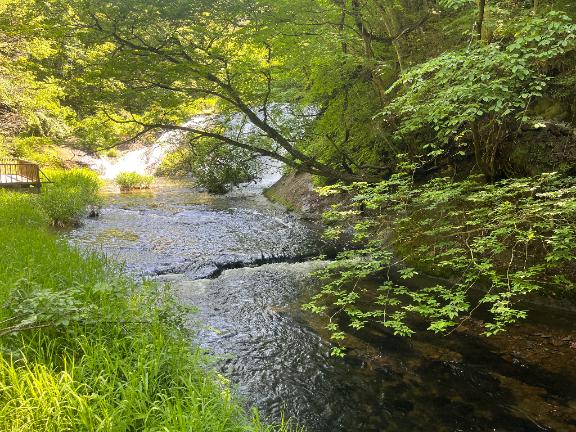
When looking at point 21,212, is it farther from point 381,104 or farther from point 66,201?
point 381,104

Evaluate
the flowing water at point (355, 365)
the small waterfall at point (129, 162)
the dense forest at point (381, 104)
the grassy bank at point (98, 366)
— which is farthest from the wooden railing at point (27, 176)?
the grassy bank at point (98, 366)

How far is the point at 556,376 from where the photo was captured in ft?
14.4

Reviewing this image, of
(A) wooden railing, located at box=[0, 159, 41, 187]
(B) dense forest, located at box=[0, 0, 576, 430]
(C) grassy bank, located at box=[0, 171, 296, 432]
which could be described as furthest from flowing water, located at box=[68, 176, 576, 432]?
(A) wooden railing, located at box=[0, 159, 41, 187]

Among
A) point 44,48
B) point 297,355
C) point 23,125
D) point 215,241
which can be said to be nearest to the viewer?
point 297,355

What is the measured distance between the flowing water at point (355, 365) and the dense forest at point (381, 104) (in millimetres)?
456

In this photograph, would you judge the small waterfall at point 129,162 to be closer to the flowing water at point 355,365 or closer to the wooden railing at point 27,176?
the wooden railing at point 27,176

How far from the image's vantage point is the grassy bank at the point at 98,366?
8.91 feet

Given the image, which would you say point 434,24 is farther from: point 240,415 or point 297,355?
point 240,415

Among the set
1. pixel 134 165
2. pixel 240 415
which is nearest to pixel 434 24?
pixel 240 415

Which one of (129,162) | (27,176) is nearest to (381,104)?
(27,176)

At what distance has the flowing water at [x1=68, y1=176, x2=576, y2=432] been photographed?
389 centimetres

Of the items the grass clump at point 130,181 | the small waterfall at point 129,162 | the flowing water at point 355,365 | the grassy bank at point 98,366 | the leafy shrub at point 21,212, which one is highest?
the small waterfall at point 129,162

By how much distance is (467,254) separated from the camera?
252 inches

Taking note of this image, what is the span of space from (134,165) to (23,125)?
8452 mm
